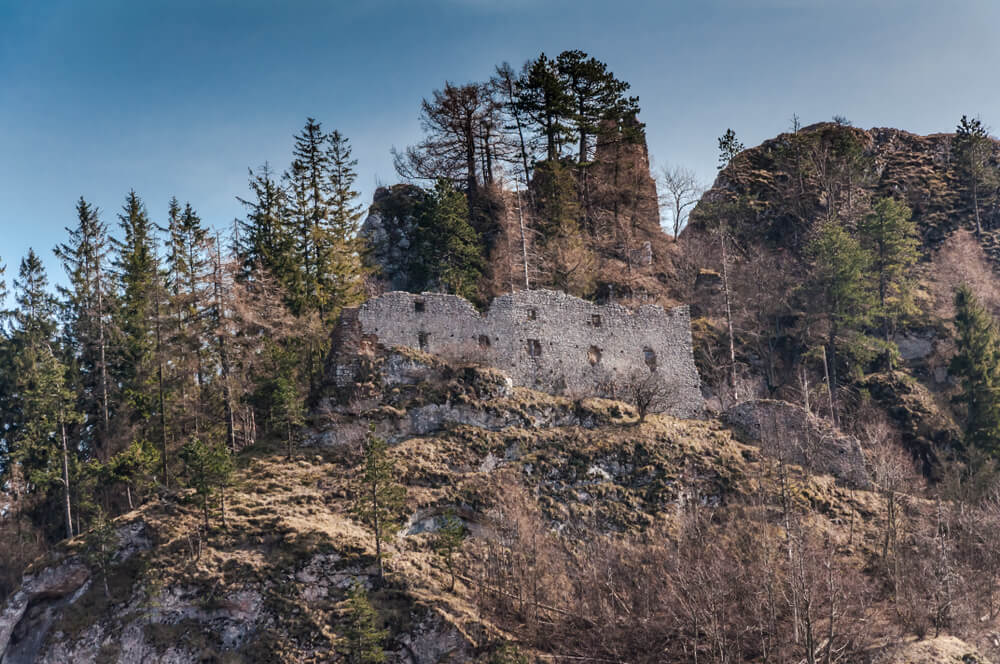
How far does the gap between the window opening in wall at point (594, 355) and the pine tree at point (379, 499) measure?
39.4ft

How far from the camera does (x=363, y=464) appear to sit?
3102 cm

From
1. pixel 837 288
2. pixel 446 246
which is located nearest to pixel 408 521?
pixel 446 246

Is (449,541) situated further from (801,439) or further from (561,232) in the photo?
(561,232)

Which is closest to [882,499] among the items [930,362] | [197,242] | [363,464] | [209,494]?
[930,362]

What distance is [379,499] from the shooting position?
1134 inches

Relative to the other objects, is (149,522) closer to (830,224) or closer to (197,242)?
(197,242)

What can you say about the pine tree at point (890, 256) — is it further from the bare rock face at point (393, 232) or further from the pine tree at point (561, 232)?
the bare rock face at point (393, 232)

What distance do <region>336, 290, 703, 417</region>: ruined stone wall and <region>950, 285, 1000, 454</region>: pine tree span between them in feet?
53.9

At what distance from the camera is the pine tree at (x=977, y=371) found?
4291cm

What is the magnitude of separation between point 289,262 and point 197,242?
468 centimetres

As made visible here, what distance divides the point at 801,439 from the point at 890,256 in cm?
1768

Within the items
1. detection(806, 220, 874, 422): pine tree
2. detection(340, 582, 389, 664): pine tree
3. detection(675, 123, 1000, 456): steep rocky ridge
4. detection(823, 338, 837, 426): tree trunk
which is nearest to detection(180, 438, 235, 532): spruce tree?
detection(340, 582, 389, 664): pine tree

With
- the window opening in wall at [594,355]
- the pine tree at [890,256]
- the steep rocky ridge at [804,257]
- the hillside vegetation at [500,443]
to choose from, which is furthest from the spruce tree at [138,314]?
the pine tree at [890,256]

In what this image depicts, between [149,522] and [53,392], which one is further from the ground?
[53,392]
